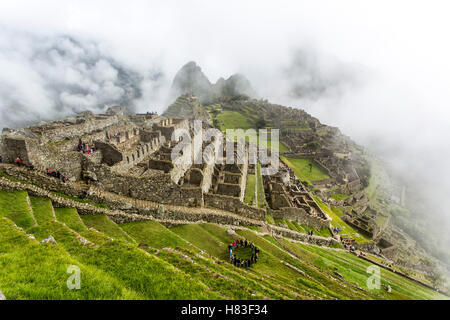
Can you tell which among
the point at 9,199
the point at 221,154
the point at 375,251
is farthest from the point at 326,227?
the point at 9,199

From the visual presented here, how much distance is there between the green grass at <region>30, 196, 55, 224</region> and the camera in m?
14.0

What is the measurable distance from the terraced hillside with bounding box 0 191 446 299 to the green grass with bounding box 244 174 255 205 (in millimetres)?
13923

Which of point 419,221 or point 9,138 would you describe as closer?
point 9,138

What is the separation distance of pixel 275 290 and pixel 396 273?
108 ft

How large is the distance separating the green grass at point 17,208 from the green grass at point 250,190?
23884mm

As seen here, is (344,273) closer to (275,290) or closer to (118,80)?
(275,290)

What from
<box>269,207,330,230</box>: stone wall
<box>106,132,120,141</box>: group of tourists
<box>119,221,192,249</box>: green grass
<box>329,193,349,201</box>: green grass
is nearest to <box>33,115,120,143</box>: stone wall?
<box>106,132,120,141</box>: group of tourists

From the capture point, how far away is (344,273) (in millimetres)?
23656

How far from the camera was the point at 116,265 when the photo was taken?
9.29m

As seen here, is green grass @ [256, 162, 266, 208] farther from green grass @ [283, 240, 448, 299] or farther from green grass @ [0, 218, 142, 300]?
green grass @ [0, 218, 142, 300]

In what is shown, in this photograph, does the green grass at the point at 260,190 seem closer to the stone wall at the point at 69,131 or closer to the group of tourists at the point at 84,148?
the group of tourists at the point at 84,148

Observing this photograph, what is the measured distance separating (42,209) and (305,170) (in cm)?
8134

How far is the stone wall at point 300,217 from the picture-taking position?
33.8 meters

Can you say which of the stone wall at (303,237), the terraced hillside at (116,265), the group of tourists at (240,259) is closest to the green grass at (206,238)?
the terraced hillside at (116,265)
